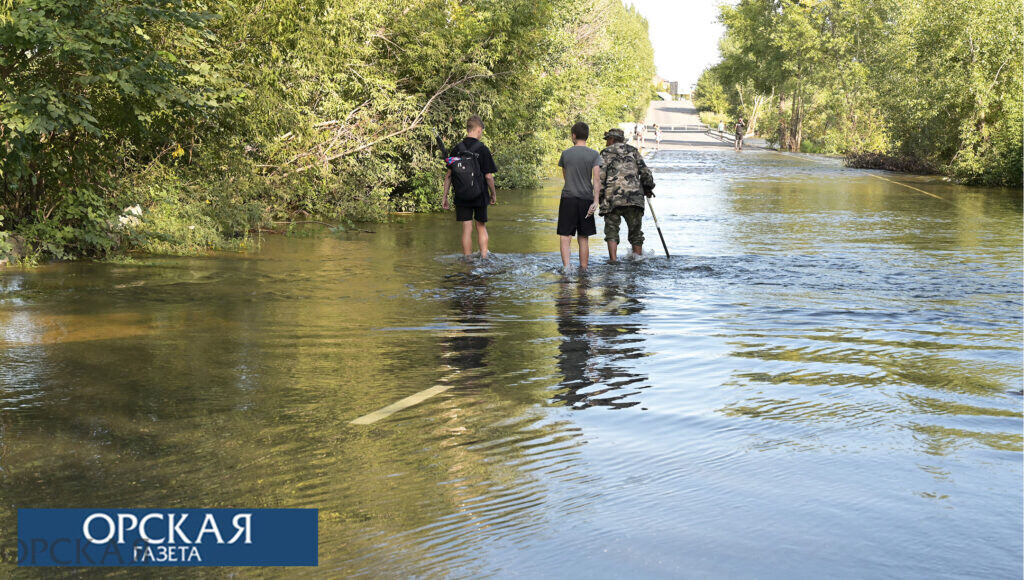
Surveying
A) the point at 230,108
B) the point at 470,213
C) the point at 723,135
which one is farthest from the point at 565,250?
the point at 723,135

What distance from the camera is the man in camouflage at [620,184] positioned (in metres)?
14.9

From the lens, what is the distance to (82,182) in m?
14.2

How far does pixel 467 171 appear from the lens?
15078 mm

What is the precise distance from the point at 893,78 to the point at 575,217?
43.2 metres

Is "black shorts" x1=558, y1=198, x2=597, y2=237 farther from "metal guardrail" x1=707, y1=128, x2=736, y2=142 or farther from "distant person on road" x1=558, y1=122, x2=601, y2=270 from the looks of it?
"metal guardrail" x1=707, y1=128, x2=736, y2=142

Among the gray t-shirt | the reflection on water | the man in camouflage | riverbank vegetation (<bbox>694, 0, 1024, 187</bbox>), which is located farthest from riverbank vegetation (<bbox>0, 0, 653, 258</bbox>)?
riverbank vegetation (<bbox>694, 0, 1024, 187</bbox>)

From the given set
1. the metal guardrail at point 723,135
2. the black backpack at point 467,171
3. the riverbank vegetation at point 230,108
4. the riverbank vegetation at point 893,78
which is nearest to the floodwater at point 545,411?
the black backpack at point 467,171

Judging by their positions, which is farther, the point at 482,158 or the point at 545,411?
the point at 482,158

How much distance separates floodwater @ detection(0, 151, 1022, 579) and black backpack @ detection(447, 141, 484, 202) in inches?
46.6

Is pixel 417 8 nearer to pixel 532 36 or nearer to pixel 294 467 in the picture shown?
pixel 532 36

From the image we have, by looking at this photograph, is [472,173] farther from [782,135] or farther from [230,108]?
[782,135]

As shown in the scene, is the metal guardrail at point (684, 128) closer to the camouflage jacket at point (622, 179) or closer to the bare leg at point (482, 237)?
the camouflage jacket at point (622, 179)

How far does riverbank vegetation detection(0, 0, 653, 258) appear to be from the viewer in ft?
40.5

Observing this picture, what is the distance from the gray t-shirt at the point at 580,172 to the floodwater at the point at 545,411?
1.15 m
